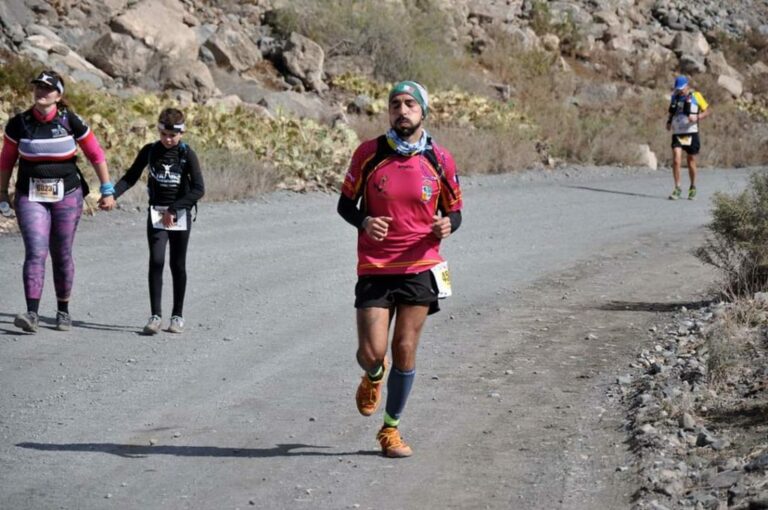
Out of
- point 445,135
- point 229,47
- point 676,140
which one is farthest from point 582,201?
point 229,47

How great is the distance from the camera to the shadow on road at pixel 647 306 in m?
12.4

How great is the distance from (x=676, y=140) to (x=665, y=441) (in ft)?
48.2

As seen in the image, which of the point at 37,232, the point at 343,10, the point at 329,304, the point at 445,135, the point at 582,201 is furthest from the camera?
the point at 343,10

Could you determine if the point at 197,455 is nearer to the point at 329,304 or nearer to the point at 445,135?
the point at 329,304

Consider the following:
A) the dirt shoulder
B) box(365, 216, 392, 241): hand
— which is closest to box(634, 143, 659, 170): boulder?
the dirt shoulder

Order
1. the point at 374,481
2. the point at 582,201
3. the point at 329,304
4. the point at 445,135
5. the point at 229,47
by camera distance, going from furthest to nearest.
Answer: the point at 229,47
the point at 445,135
the point at 582,201
the point at 329,304
the point at 374,481

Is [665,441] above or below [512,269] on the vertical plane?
above

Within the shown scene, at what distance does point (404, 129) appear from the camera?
6.91 metres

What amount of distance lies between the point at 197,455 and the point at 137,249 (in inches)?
290

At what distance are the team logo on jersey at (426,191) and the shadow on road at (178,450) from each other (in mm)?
1439

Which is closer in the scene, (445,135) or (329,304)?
(329,304)

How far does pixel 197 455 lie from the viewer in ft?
23.8

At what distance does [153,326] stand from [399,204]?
405cm

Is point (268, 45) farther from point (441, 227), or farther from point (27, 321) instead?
point (441, 227)
